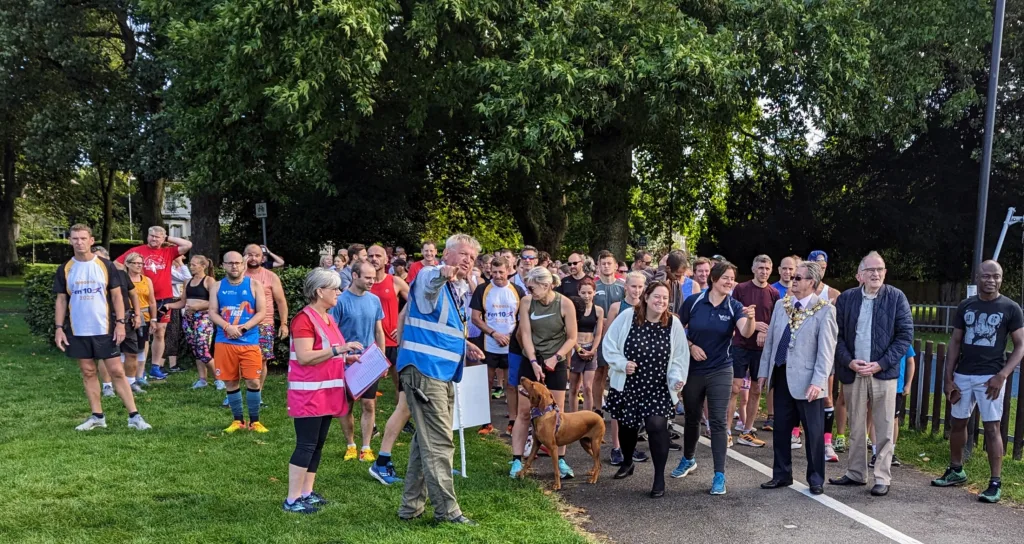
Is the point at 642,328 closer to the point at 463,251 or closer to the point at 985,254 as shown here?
the point at 463,251

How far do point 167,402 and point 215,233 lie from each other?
39.5 ft

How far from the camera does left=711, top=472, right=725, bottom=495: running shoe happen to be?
6160 mm

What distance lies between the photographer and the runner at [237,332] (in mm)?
7660

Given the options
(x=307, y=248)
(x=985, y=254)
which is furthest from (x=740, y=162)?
(x=307, y=248)

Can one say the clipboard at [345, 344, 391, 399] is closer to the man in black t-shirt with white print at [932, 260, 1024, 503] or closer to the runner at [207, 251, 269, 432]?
the runner at [207, 251, 269, 432]

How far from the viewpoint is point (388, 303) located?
8375mm

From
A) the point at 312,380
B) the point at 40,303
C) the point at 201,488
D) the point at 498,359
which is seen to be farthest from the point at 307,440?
the point at 40,303

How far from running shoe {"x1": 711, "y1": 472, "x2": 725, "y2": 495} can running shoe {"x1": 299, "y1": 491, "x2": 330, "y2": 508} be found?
3.05 metres

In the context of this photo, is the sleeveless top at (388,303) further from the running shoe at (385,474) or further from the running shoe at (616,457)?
the running shoe at (616,457)

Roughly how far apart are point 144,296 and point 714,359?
25.6 feet

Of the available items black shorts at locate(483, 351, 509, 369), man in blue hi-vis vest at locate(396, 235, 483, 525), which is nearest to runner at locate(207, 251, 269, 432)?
black shorts at locate(483, 351, 509, 369)

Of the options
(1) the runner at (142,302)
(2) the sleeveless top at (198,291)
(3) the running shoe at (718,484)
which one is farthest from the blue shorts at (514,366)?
(1) the runner at (142,302)

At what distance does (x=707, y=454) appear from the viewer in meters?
7.52

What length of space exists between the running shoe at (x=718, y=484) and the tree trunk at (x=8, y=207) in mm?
33608
